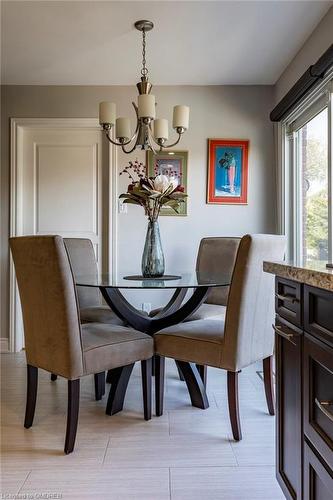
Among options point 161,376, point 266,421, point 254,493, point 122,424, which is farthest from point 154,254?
point 254,493

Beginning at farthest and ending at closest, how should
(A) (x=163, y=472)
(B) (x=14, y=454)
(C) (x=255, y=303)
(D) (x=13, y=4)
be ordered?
1. (D) (x=13, y=4)
2. (C) (x=255, y=303)
3. (B) (x=14, y=454)
4. (A) (x=163, y=472)

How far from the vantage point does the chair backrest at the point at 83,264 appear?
9.59 ft

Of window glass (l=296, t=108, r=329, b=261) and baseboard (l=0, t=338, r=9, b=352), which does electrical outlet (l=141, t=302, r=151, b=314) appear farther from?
window glass (l=296, t=108, r=329, b=261)

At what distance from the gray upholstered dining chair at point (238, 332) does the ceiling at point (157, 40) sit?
152 cm

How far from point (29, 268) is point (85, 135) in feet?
6.90

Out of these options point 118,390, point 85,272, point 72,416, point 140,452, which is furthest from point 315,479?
point 85,272

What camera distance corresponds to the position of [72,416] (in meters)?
1.78

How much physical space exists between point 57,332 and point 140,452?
26.8 inches

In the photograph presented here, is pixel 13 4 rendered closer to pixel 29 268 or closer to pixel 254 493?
pixel 29 268

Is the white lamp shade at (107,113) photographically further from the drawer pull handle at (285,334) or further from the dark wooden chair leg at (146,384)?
the drawer pull handle at (285,334)

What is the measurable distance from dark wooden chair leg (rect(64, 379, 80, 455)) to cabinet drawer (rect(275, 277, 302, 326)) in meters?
1.04

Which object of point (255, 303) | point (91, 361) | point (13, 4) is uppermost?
point (13, 4)

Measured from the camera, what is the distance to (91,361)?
1833mm

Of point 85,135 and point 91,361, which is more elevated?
point 85,135
